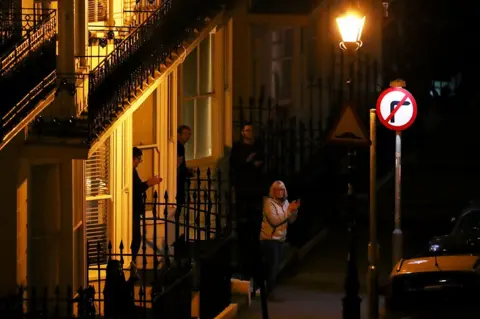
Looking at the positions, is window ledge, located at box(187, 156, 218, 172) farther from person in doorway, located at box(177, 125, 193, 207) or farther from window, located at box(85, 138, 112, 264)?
window, located at box(85, 138, 112, 264)

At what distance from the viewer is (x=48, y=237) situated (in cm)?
1484

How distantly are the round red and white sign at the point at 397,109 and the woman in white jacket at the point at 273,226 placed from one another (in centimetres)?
200

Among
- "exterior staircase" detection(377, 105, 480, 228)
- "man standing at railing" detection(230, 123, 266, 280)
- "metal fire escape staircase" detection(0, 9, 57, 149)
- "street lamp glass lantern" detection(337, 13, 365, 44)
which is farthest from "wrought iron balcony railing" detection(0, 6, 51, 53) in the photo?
"exterior staircase" detection(377, 105, 480, 228)

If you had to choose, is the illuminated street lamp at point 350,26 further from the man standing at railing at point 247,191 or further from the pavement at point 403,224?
the man standing at railing at point 247,191

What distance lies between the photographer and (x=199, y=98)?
848 inches

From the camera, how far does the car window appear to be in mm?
20859

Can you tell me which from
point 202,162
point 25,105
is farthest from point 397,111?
point 25,105

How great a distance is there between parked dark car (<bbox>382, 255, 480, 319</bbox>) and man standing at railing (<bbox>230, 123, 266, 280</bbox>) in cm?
275

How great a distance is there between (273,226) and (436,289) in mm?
3551

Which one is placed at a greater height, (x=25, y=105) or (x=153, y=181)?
(x=25, y=105)

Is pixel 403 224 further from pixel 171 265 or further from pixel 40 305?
pixel 40 305

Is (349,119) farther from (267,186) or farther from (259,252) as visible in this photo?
(267,186)

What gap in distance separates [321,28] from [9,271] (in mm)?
A: 15209

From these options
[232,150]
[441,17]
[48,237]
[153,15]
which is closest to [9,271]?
[48,237]
